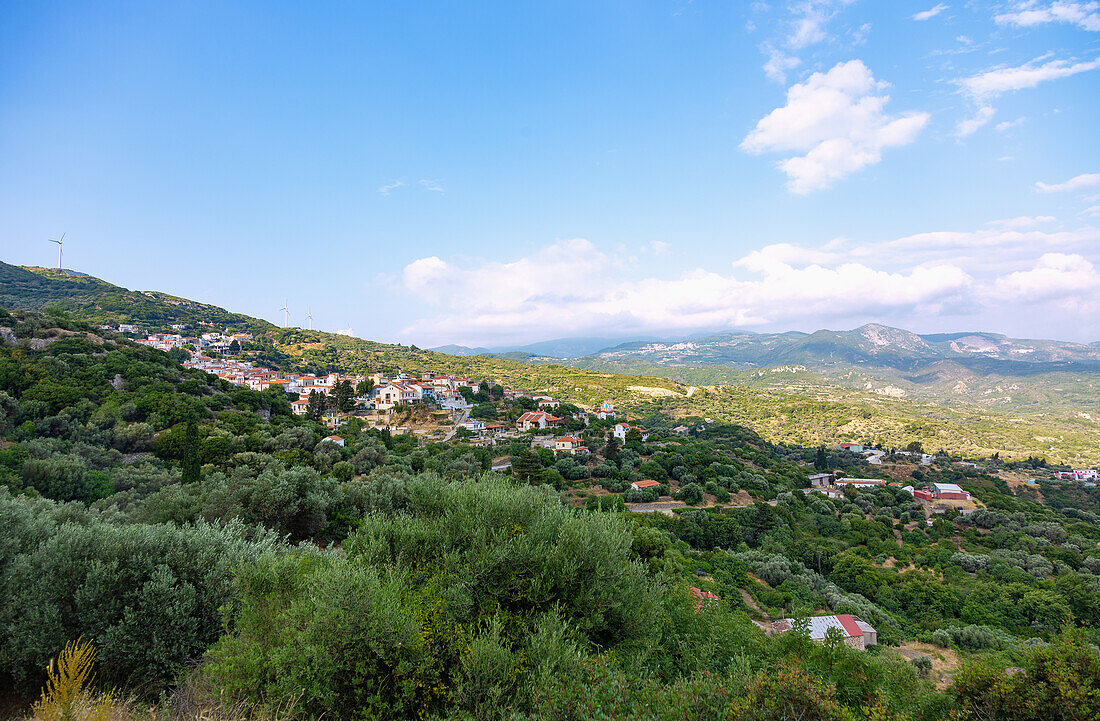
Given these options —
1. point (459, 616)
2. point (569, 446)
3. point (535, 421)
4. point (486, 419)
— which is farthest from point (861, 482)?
point (459, 616)

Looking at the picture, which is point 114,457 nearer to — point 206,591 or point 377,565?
point 206,591

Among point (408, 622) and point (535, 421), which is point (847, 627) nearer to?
point (408, 622)

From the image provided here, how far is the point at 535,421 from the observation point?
58.8m

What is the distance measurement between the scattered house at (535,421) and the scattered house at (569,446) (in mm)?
8195

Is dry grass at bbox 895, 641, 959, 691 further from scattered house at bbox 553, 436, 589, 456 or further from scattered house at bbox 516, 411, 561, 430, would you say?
scattered house at bbox 516, 411, 561, 430

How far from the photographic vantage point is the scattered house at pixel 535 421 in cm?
5790

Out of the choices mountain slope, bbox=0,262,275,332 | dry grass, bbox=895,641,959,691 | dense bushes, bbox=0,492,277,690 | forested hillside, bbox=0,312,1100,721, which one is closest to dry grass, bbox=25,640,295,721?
forested hillside, bbox=0,312,1100,721

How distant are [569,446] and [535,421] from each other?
11.7 meters

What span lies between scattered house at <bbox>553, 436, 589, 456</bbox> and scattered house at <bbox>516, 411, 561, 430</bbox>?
8.19 metres

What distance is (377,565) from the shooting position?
28.3 feet

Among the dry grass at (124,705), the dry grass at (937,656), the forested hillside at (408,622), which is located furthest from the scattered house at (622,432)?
the dry grass at (124,705)

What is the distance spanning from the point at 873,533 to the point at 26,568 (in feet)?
155

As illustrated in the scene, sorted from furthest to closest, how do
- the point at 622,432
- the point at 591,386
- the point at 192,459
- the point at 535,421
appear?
the point at 591,386 < the point at 622,432 < the point at 535,421 < the point at 192,459

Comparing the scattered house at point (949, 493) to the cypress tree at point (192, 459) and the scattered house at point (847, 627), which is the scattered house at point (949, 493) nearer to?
the scattered house at point (847, 627)
